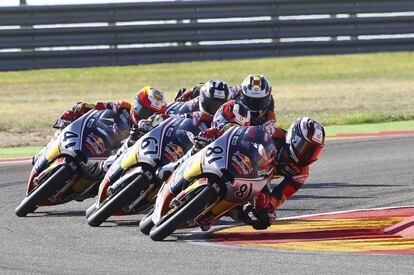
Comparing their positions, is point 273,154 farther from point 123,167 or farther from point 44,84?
point 44,84

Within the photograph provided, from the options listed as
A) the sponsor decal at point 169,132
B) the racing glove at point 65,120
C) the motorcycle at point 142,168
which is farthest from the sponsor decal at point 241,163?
the racing glove at point 65,120

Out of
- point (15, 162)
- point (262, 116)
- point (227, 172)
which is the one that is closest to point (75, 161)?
point (262, 116)

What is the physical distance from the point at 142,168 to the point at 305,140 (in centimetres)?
155

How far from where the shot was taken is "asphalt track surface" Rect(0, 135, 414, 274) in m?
8.62

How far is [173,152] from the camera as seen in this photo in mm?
11406

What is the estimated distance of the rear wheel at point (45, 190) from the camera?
12.2 metres

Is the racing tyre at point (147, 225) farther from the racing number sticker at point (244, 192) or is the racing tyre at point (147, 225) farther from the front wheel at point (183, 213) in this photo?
the racing number sticker at point (244, 192)

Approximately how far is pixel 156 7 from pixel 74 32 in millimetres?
2089

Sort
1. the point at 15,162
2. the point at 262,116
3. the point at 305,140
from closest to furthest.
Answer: the point at 305,140 → the point at 262,116 → the point at 15,162

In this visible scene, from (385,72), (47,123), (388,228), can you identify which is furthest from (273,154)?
(385,72)

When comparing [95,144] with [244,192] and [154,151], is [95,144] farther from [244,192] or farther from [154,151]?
[244,192]

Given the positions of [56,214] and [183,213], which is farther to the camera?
[56,214]

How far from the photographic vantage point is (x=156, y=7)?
28.0 metres

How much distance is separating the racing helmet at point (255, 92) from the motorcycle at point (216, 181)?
3.58 feet
